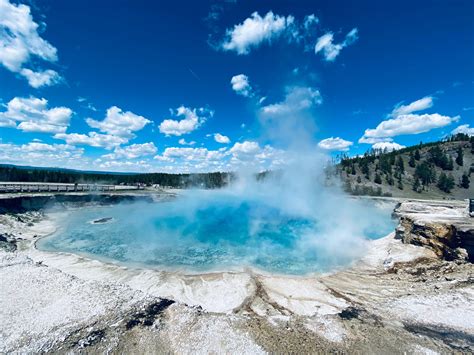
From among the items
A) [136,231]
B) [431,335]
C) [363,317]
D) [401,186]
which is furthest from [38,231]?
[401,186]

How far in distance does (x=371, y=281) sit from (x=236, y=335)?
23.1ft

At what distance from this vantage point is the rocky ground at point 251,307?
18.9ft

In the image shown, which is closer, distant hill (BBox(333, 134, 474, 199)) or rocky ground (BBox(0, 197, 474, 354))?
rocky ground (BBox(0, 197, 474, 354))

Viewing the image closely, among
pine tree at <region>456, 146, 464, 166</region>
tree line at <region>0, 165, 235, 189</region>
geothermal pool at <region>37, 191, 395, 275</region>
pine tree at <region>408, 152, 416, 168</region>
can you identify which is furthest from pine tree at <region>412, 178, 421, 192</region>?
tree line at <region>0, 165, 235, 189</region>

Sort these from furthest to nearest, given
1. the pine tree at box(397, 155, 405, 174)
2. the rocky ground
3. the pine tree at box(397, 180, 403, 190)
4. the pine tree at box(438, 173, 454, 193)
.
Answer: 1. the pine tree at box(397, 155, 405, 174)
2. the pine tree at box(397, 180, 403, 190)
3. the pine tree at box(438, 173, 454, 193)
4. the rocky ground

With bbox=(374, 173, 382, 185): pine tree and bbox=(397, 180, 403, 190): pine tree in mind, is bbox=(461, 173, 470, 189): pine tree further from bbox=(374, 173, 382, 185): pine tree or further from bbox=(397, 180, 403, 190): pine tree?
bbox=(374, 173, 382, 185): pine tree

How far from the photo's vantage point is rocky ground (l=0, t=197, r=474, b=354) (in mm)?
5746

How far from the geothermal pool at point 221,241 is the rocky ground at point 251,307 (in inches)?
66.6

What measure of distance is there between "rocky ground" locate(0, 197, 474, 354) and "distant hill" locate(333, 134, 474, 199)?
4461cm

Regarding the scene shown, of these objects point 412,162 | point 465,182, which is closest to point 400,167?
point 412,162

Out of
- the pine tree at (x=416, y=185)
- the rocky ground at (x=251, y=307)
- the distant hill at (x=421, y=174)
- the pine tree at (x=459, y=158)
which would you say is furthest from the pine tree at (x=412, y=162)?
the rocky ground at (x=251, y=307)

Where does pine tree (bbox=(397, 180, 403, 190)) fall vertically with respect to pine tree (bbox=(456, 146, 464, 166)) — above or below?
below

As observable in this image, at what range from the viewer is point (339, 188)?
5300cm

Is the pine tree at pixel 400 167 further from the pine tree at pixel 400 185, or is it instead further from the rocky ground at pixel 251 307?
the rocky ground at pixel 251 307
